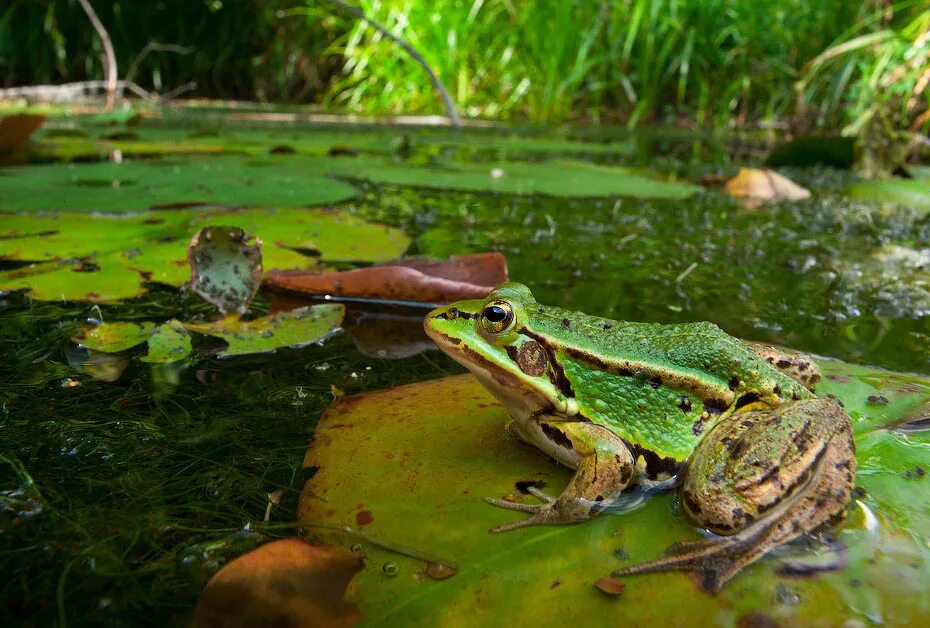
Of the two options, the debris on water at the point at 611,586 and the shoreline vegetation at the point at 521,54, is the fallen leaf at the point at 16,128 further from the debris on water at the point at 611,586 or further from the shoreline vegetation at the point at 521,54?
the shoreline vegetation at the point at 521,54

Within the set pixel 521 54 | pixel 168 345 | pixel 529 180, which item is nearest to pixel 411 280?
pixel 168 345

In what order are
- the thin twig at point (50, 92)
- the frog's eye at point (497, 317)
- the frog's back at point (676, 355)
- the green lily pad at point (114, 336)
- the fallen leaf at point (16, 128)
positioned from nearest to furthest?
the frog's back at point (676, 355) → the frog's eye at point (497, 317) → the green lily pad at point (114, 336) → the fallen leaf at point (16, 128) → the thin twig at point (50, 92)

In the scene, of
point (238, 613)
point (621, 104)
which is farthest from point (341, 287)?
point (621, 104)

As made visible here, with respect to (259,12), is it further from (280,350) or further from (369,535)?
(369,535)

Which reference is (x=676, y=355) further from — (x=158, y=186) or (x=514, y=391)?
(x=158, y=186)

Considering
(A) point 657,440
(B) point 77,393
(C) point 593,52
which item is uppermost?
(C) point 593,52

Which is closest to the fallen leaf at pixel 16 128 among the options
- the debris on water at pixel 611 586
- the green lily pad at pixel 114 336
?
the green lily pad at pixel 114 336

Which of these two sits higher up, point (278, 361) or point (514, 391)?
point (514, 391)
